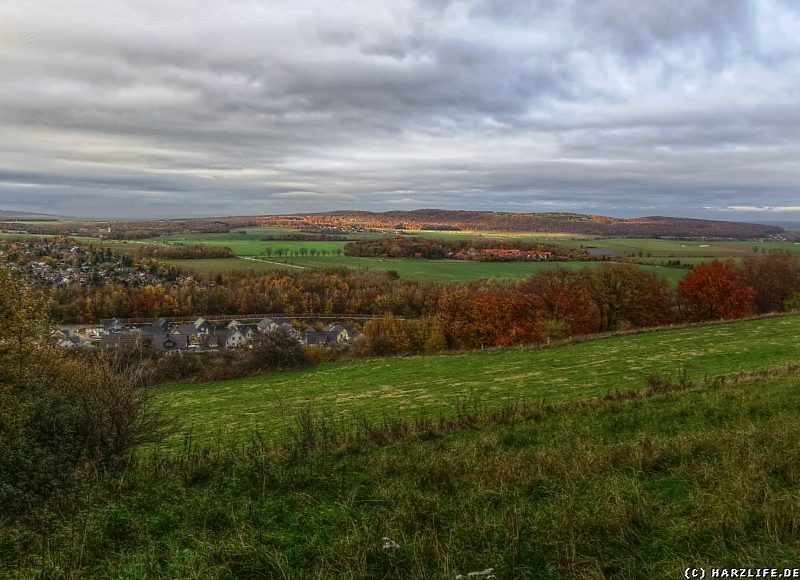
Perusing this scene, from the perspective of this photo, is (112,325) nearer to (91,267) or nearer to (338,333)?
(91,267)

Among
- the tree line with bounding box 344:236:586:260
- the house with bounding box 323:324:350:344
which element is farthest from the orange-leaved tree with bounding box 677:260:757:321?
the tree line with bounding box 344:236:586:260

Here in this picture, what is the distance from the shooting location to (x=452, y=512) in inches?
223

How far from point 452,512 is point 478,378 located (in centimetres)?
1723

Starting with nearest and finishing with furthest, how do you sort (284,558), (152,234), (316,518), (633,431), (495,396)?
(284,558), (316,518), (633,431), (495,396), (152,234)

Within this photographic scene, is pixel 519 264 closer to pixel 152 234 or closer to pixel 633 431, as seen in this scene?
pixel 633 431

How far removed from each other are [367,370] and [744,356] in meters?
19.0

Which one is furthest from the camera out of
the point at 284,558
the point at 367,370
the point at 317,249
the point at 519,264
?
the point at 317,249

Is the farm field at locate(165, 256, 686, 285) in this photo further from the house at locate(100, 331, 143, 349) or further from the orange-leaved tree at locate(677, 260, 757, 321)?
the house at locate(100, 331, 143, 349)

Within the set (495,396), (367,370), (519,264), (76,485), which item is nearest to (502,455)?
(76,485)

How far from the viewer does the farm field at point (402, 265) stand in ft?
314

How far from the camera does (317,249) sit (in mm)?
139250

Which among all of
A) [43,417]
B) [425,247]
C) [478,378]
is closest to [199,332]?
[478,378]

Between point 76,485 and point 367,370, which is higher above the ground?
point 76,485

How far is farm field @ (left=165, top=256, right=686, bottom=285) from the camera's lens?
95562 mm
